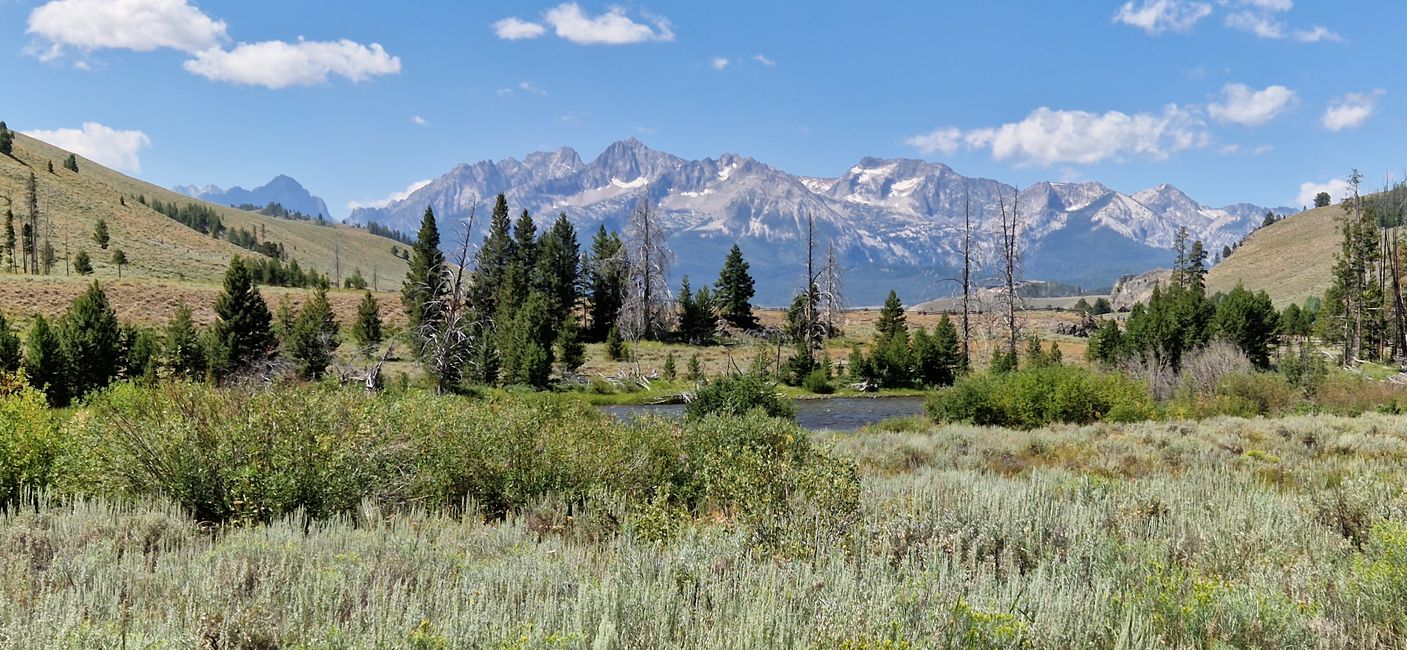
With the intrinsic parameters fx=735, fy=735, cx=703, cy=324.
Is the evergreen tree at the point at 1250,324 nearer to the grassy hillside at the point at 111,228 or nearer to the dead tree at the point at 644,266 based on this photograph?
the dead tree at the point at 644,266

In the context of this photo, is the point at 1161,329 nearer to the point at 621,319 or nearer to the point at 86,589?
the point at 621,319

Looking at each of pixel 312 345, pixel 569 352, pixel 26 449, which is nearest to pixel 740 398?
pixel 26 449

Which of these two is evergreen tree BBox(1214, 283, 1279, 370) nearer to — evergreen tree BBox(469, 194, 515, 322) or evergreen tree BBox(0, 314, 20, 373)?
evergreen tree BBox(469, 194, 515, 322)

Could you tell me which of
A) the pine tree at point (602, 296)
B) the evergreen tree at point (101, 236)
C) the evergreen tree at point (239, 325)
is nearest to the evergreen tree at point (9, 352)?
the evergreen tree at point (239, 325)

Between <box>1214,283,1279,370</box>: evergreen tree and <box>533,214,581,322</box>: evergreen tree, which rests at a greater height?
<box>533,214,581,322</box>: evergreen tree

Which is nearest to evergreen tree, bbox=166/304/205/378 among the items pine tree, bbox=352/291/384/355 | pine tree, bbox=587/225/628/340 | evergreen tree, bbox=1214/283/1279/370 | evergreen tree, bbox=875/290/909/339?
pine tree, bbox=352/291/384/355

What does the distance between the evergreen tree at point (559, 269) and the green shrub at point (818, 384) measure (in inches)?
884

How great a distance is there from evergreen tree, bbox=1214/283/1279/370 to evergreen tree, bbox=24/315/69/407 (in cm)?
5701

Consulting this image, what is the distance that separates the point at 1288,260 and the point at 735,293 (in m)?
112

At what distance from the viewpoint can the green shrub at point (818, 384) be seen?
143 feet

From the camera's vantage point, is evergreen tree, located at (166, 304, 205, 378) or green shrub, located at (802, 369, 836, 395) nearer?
evergreen tree, located at (166, 304, 205, 378)

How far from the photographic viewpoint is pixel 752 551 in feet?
15.4

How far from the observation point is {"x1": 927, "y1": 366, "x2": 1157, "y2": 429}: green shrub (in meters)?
21.4

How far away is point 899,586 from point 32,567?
210 inches
